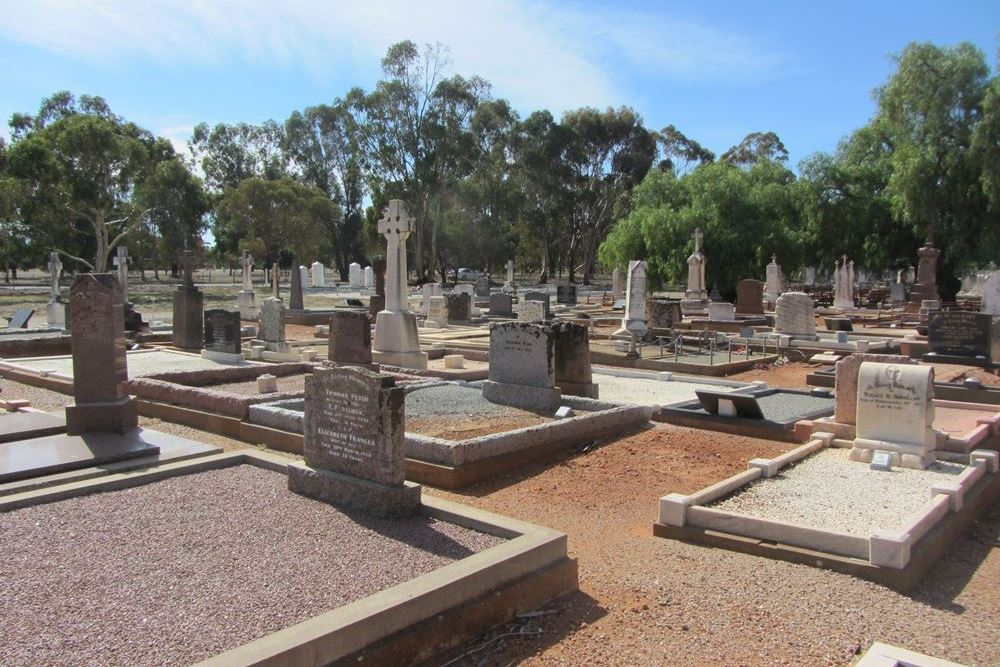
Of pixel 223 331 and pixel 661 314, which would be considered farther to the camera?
pixel 661 314

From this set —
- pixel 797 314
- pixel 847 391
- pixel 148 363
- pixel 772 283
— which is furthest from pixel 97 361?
pixel 772 283

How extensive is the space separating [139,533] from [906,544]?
5.18 metres

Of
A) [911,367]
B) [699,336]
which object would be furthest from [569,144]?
[911,367]

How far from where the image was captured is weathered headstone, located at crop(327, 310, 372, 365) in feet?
42.1

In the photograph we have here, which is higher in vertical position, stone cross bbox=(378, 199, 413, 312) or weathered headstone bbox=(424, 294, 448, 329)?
stone cross bbox=(378, 199, 413, 312)

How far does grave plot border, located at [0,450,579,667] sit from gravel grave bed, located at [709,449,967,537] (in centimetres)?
208

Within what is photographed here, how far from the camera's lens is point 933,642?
4273 mm

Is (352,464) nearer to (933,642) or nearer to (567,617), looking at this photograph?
(567,617)

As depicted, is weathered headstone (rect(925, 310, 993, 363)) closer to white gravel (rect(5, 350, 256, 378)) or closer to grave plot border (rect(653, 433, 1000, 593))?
grave plot border (rect(653, 433, 1000, 593))

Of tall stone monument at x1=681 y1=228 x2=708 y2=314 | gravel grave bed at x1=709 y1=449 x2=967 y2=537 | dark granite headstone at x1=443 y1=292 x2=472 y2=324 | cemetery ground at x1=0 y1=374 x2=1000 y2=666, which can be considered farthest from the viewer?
tall stone monument at x1=681 y1=228 x2=708 y2=314

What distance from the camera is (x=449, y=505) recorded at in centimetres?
563

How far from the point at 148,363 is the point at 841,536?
A: 12774 mm

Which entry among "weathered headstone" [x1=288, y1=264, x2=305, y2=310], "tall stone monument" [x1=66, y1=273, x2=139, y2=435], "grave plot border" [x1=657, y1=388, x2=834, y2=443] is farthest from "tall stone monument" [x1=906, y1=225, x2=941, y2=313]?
"tall stone monument" [x1=66, y1=273, x2=139, y2=435]

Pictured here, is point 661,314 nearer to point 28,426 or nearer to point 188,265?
point 188,265
